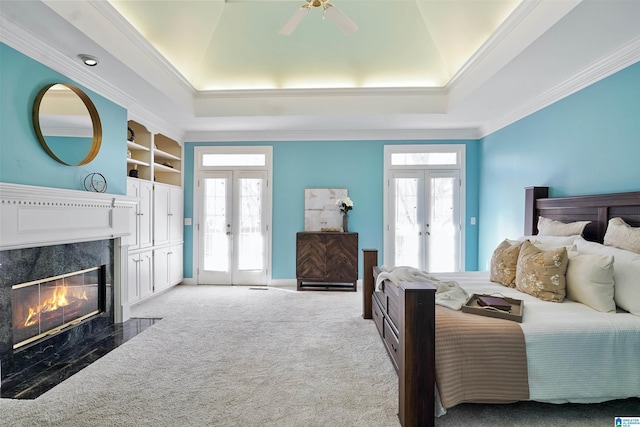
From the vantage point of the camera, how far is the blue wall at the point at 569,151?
2479mm

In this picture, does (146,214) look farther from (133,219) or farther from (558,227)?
(558,227)

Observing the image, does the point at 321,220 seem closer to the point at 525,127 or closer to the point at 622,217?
the point at 525,127

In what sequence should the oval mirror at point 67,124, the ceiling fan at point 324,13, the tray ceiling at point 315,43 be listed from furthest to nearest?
1. the tray ceiling at point 315,43
2. the oval mirror at point 67,124
3. the ceiling fan at point 324,13

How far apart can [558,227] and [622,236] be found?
0.68 meters

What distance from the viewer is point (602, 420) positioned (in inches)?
71.0

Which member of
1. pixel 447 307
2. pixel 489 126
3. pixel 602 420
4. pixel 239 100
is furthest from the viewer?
pixel 489 126

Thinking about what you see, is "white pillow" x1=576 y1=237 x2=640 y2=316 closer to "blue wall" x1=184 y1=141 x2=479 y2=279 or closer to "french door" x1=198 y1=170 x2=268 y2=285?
"blue wall" x1=184 y1=141 x2=479 y2=279

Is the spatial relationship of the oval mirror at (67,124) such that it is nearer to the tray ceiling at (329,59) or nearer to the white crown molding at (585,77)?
the tray ceiling at (329,59)

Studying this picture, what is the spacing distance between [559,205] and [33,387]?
4.80 metres

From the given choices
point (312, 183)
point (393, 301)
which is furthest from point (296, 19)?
point (312, 183)

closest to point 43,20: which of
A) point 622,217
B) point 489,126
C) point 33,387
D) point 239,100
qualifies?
point 239,100

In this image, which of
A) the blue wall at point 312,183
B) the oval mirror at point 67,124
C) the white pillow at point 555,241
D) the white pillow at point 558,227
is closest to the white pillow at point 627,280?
the white pillow at point 555,241

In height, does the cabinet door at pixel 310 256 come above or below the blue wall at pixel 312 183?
below

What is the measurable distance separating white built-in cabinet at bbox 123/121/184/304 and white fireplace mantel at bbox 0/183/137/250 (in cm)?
44
